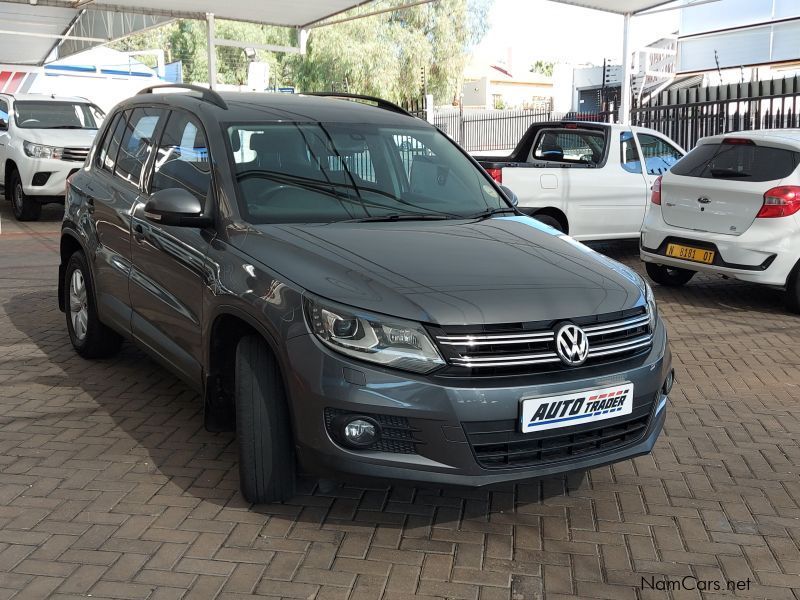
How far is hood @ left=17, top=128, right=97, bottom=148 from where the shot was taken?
48.4 ft

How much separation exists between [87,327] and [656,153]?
7.81 metres

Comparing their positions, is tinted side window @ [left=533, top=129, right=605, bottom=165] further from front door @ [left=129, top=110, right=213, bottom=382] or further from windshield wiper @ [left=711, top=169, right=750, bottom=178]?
front door @ [left=129, top=110, right=213, bottom=382]

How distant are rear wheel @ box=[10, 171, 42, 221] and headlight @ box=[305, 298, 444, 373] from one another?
13075mm

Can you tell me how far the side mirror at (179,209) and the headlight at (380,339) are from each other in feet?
3.53

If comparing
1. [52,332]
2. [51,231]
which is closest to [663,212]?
[52,332]

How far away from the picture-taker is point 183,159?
187 inches

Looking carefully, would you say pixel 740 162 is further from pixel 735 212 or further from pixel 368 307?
pixel 368 307

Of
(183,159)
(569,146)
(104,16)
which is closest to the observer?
(183,159)

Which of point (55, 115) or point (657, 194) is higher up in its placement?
point (55, 115)

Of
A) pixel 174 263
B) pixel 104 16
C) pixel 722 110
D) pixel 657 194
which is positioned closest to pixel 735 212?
pixel 657 194

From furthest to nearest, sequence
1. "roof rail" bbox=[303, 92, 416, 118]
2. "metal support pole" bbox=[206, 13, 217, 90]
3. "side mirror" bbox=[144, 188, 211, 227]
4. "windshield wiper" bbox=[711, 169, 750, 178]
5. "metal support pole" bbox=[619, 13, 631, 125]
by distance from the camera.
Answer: "metal support pole" bbox=[206, 13, 217, 90] < "metal support pole" bbox=[619, 13, 631, 125] < "windshield wiper" bbox=[711, 169, 750, 178] < "roof rail" bbox=[303, 92, 416, 118] < "side mirror" bbox=[144, 188, 211, 227]

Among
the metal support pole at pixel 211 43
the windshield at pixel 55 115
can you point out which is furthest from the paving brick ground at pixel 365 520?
the metal support pole at pixel 211 43

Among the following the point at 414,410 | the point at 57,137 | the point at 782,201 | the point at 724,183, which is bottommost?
the point at 414,410

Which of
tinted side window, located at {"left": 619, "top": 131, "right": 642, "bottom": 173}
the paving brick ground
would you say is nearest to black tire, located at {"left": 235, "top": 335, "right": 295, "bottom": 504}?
the paving brick ground
